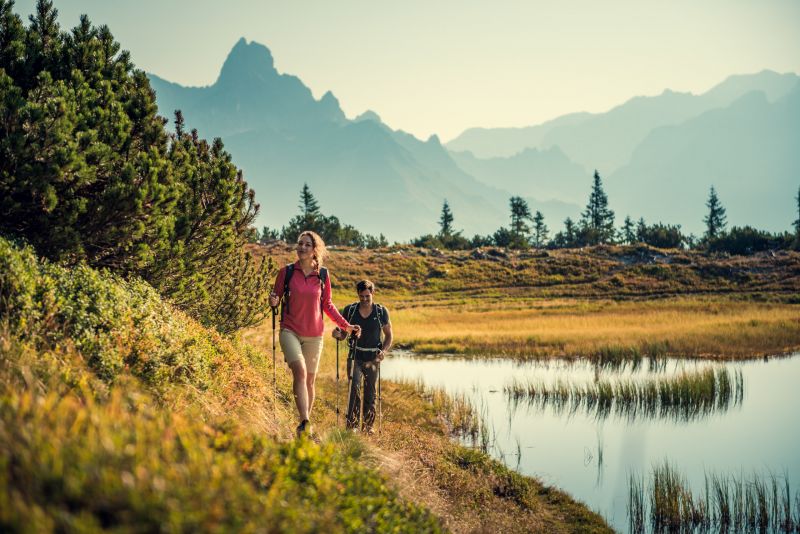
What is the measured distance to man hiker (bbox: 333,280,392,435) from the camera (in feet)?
35.5

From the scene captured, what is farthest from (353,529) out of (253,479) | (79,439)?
(79,439)

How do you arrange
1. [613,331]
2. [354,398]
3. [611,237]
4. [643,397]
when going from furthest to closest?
[611,237], [613,331], [643,397], [354,398]

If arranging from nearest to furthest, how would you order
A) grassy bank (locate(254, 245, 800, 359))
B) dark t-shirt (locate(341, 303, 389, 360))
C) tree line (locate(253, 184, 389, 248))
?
dark t-shirt (locate(341, 303, 389, 360)) < grassy bank (locate(254, 245, 800, 359)) < tree line (locate(253, 184, 389, 248))

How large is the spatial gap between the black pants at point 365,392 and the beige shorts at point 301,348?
200cm

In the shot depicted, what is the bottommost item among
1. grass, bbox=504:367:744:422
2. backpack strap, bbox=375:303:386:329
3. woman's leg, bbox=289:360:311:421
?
grass, bbox=504:367:744:422

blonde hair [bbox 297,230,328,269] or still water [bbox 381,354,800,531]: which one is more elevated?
blonde hair [bbox 297,230,328,269]

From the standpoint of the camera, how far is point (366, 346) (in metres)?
10.9

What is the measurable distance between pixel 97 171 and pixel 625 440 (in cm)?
1205

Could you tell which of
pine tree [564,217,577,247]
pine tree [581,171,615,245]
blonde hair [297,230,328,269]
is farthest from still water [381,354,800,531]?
pine tree [581,171,615,245]

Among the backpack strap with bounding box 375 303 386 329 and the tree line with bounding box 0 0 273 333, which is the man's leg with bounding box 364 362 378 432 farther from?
the tree line with bounding box 0 0 273 333

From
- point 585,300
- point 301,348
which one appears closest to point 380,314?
point 301,348

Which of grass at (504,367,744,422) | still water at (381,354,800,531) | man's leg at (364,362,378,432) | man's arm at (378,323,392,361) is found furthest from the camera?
grass at (504,367,744,422)

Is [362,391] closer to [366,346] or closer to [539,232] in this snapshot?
[366,346]

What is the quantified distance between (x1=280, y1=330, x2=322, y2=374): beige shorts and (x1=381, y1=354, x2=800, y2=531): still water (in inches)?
210
